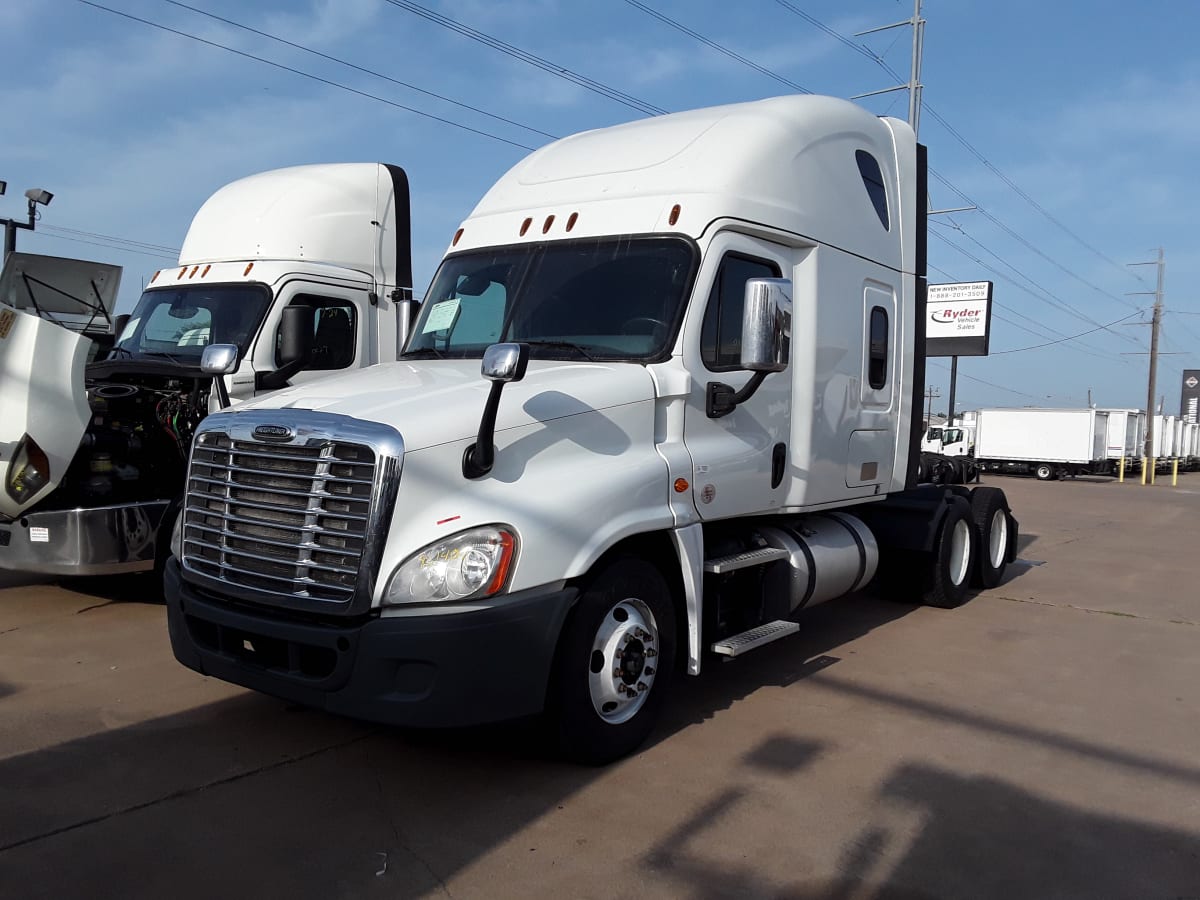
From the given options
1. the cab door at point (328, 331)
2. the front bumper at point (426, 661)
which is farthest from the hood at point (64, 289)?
the front bumper at point (426, 661)

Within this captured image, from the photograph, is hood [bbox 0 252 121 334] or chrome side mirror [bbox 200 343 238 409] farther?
hood [bbox 0 252 121 334]

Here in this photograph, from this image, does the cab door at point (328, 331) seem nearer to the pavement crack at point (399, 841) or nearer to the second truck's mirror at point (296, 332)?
the second truck's mirror at point (296, 332)

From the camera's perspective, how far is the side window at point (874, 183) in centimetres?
703

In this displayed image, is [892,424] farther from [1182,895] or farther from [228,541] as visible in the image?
[228,541]

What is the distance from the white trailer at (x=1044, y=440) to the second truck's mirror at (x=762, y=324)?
120ft

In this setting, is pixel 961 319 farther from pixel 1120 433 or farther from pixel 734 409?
pixel 734 409

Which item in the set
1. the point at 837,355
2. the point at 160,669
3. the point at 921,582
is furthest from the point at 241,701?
the point at 921,582

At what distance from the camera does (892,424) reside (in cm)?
754

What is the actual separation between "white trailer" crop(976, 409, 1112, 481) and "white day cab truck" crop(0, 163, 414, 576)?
3393cm

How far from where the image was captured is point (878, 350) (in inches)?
283

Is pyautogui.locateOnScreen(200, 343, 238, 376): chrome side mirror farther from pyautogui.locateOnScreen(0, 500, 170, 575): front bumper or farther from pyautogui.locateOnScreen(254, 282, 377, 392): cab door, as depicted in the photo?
pyautogui.locateOnScreen(254, 282, 377, 392): cab door

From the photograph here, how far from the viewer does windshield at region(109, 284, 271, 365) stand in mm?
8281

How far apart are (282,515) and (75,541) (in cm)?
351

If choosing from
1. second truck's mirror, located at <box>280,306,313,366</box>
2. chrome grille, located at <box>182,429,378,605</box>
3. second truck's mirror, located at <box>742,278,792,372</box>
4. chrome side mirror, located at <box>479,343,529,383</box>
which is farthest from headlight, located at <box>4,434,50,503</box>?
second truck's mirror, located at <box>742,278,792,372</box>
